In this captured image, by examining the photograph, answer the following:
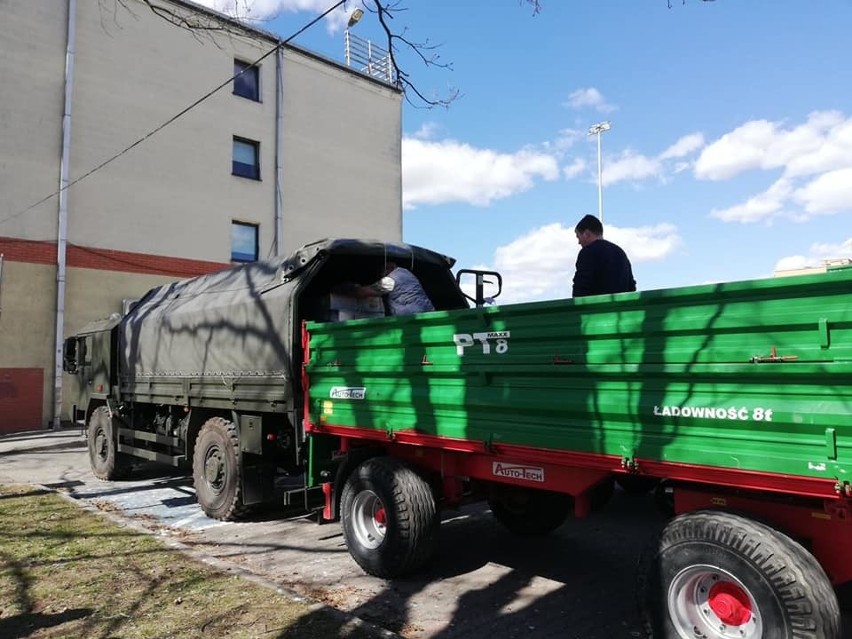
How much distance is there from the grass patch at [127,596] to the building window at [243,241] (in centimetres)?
1452

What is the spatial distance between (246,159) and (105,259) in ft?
18.6

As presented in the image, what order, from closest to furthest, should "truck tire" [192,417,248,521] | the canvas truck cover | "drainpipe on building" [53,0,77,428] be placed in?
the canvas truck cover
"truck tire" [192,417,248,521]
"drainpipe on building" [53,0,77,428]

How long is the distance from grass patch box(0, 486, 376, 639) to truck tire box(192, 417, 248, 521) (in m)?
0.90

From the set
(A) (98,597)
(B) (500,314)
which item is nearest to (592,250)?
(B) (500,314)

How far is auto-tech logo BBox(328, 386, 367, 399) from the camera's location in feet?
17.7

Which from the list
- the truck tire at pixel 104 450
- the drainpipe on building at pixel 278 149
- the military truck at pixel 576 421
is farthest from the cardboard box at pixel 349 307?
the drainpipe on building at pixel 278 149

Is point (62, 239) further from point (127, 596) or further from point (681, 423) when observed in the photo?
point (681, 423)

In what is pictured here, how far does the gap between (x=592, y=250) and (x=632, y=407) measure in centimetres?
197

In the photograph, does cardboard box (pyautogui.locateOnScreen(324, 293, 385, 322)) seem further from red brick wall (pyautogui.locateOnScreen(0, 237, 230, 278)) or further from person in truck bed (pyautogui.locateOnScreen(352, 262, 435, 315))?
red brick wall (pyautogui.locateOnScreen(0, 237, 230, 278))

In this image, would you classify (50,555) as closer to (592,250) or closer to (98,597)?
(98,597)

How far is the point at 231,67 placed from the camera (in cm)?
2056

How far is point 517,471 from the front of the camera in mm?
4434

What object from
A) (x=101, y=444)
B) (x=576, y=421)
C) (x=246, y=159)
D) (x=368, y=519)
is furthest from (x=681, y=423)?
(x=246, y=159)

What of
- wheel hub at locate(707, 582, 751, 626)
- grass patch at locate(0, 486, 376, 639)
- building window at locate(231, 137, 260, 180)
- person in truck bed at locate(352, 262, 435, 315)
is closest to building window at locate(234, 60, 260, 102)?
building window at locate(231, 137, 260, 180)
